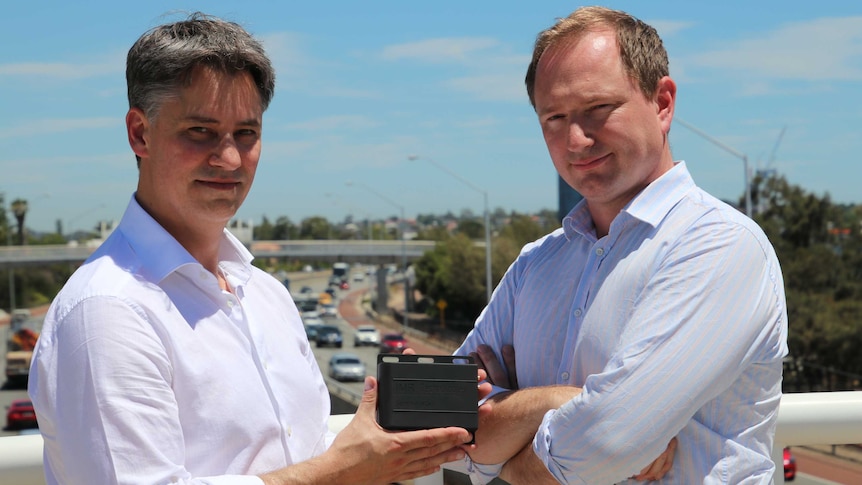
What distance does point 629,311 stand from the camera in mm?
2611

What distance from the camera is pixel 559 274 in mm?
2967

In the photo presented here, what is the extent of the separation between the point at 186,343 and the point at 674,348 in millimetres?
1177

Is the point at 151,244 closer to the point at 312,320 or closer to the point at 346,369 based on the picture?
the point at 346,369

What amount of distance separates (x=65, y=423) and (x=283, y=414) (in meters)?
0.61

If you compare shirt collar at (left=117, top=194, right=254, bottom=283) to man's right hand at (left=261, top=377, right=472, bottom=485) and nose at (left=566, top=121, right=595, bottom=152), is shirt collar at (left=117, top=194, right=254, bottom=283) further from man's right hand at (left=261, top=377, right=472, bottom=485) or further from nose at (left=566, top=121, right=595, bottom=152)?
nose at (left=566, top=121, right=595, bottom=152)

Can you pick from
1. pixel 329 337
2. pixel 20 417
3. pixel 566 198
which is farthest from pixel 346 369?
pixel 566 198

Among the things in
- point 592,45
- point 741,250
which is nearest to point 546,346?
point 741,250

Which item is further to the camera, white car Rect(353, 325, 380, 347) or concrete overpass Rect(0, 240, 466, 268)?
concrete overpass Rect(0, 240, 466, 268)

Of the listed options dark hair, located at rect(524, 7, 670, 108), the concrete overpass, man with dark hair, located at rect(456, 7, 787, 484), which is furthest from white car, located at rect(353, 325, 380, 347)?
dark hair, located at rect(524, 7, 670, 108)

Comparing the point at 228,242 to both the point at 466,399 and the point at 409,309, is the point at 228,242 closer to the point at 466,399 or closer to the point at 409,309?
the point at 466,399

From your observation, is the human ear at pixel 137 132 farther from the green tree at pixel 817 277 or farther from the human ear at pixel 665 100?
the green tree at pixel 817 277

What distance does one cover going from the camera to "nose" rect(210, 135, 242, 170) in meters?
2.50

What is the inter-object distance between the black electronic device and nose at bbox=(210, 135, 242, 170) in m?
Result: 0.62

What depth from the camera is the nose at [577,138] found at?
2746mm
